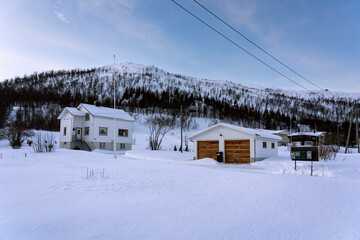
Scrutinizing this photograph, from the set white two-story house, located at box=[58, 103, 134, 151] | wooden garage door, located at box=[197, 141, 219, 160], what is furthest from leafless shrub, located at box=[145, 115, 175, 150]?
wooden garage door, located at box=[197, 141, 219, 160]

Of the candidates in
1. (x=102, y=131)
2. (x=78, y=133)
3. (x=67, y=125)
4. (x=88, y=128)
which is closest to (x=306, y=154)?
(x=102, y=131)

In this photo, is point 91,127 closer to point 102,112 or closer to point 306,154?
point 102,112

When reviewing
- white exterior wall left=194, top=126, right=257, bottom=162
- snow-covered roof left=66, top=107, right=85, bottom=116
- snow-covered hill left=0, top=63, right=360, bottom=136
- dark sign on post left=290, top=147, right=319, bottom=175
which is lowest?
dark sign on post left=290, top=147, right=319, bottom=175

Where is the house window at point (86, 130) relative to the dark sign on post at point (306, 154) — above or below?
above

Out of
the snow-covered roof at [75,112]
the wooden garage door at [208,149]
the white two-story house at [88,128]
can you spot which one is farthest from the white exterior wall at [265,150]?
the snow-covered roof at [75,112]

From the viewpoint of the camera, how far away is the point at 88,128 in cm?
3322

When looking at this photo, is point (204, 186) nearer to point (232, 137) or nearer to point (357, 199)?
point (357, 199)

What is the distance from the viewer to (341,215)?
5820 mm

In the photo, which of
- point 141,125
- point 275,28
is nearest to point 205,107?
point 141,125

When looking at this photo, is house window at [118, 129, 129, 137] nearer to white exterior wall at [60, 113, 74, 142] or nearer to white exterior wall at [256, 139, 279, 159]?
white exterior wall at [60, 113, 74, 142]

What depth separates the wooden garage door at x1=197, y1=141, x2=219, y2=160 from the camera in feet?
73.6

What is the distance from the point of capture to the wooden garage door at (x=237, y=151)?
21062 millimetres

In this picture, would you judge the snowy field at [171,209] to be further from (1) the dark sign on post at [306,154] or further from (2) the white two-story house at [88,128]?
(2) the white two-story house at [88,128]

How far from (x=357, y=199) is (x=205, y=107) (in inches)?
3958
